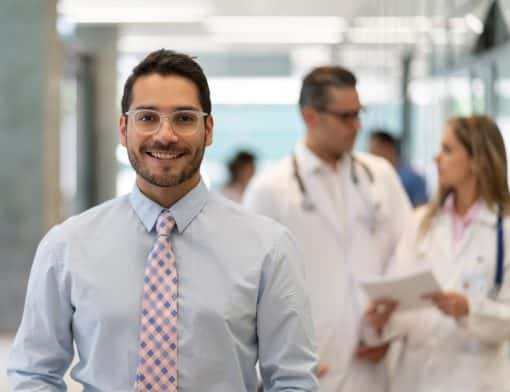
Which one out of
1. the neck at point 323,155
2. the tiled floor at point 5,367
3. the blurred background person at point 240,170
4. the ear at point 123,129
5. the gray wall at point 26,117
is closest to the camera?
the ear at point 123,129

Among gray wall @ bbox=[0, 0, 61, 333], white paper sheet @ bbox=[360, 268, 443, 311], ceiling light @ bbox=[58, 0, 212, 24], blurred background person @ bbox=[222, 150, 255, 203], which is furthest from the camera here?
ceiling light @ bbox=[58, 0, 212, 24]

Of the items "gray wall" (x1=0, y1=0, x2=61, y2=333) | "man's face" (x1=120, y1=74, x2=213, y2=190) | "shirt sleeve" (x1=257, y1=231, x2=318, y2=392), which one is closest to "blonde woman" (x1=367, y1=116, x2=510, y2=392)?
"shirt sleeve" (x1=257, y1=231, x2=318, y2=392)

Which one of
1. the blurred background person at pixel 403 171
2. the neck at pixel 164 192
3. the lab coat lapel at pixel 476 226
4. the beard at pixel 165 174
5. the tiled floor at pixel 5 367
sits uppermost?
the beard at pixel 165 174

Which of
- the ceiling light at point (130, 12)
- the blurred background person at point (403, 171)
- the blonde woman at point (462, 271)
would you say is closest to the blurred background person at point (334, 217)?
the blonde woman at point (462, 271)

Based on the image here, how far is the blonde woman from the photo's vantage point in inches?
149

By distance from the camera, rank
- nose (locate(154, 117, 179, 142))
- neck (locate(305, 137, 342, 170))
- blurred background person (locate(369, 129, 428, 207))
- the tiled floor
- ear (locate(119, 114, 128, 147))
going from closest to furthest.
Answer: nose (locate(154, 117, 179, 142)) → ear (locate(119, 114, 128, 147)) → neck (locate(305, 137, 342, 170)) → the tiled floor → blurred background person (locate(369, 129, 428, 207))

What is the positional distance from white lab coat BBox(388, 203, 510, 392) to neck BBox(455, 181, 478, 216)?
2.2 inches

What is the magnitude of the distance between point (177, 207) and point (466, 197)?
74.3 inches

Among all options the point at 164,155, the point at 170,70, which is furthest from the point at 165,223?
the point at 170,70

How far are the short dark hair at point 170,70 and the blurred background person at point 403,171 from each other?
244 inches

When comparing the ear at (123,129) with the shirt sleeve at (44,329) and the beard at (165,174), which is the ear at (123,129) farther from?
the shirt sleeve at (44,329)

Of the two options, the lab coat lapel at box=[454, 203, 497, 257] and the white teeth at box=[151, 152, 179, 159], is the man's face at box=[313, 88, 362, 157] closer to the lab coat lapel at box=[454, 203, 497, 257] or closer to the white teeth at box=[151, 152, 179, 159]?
the lab coat lapel at box=[454, 203, 497, 257]

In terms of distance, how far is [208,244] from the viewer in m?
2.38

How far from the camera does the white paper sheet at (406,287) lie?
3.62 m
